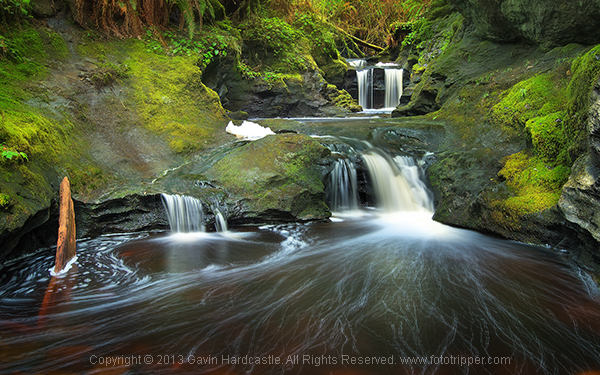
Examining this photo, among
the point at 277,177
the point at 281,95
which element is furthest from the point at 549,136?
the point at 281,95

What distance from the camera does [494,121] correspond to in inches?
273

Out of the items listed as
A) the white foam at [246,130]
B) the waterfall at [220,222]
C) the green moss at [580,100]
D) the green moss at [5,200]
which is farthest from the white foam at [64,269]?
the green moss at [580,100]

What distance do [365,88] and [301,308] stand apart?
1367cm

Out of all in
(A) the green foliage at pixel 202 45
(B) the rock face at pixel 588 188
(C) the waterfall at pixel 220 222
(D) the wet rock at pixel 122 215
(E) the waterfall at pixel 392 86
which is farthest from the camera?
(E) the waterfall at pixel 392 86

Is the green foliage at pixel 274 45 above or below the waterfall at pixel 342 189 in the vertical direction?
above

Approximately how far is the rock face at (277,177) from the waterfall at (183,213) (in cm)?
70

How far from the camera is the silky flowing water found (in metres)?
2.49

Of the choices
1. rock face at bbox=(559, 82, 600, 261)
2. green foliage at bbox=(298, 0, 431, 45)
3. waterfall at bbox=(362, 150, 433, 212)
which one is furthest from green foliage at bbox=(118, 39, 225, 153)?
green foliage at bbox=(298, 0, 431, 45)

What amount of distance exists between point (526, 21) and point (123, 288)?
8.97 meters

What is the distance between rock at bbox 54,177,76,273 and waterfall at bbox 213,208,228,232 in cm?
204

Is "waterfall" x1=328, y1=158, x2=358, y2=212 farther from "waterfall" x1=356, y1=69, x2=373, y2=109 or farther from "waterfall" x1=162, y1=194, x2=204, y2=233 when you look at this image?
"waterfall" x1=356, y1=69, x2=373, y2=109

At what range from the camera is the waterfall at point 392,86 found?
1477 cm

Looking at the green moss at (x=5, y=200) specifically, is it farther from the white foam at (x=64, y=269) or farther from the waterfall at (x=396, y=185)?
the waterfall at (x=396, y=185)

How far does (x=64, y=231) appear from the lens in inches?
156
